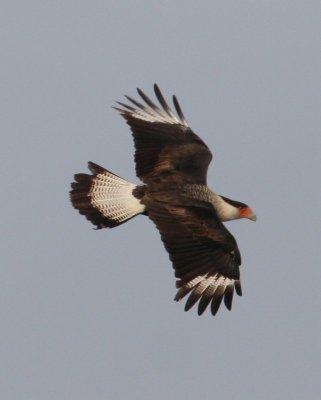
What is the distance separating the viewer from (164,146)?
14.2 meters

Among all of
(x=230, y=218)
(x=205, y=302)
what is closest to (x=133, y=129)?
(x=230, y=218)

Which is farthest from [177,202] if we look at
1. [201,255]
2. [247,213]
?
[247,213]

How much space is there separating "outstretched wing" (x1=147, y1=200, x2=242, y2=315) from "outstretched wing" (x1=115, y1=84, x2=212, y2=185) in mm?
711

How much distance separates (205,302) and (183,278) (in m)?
0.31

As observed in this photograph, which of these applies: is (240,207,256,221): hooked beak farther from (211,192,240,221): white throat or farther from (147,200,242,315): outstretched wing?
(147,200,242,315): outstretched wing

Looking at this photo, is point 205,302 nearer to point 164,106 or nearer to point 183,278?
point 183,278

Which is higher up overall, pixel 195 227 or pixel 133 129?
pixel 133 129

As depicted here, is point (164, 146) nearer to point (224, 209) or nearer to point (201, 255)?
point (224, 209)

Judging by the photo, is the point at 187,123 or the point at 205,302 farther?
the point at 187,123

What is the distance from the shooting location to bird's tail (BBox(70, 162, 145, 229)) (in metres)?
14.1

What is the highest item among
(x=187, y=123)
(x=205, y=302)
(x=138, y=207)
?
(x=187, y=123)

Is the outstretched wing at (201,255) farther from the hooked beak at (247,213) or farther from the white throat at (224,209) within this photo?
the hooked beak at (247,213)

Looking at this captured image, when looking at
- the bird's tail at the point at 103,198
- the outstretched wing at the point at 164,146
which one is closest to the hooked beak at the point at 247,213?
the outstretched wing at the point at 164,146

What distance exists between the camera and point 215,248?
42.9ft
